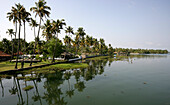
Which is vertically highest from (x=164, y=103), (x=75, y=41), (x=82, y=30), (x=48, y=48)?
(x=82, y=30)

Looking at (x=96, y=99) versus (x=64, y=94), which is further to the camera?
(x=64, y=94)

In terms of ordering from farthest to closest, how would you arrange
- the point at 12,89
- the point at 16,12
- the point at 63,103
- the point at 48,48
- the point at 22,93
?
1. the point at 48,48
2. the point at 16,12
3. the point at 12,89
4. the point at 22,93
5. the point at 63,103

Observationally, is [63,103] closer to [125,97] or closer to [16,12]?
[125,97]

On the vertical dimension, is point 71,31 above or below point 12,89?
above

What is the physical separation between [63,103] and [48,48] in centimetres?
3899

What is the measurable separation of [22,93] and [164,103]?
62.8 ft

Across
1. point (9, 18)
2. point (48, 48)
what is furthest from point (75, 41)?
point (9, 18)

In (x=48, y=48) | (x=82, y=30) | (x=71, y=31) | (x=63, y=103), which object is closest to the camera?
(x=63, y=103)

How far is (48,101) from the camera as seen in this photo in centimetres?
1455

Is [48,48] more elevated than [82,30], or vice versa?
[82,30]

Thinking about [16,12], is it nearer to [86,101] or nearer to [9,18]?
[9,18]

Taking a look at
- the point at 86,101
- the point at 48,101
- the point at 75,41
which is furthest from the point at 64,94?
the point at 75,41

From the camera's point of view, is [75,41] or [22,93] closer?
[22,93]

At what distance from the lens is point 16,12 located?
31016mm
